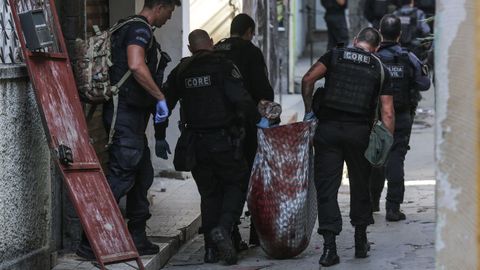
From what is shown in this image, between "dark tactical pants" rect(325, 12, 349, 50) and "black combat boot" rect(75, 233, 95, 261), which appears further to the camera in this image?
"dark tactical pants" rect(325, 12, 349, 50)

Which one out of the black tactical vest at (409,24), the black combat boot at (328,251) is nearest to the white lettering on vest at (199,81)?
the black combat boot at (328,251)

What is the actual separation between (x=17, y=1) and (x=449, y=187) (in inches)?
144

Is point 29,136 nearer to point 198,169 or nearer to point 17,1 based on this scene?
point 17,1

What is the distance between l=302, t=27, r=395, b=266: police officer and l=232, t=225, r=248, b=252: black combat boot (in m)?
0.82

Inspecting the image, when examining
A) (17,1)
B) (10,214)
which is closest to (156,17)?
(17,1)

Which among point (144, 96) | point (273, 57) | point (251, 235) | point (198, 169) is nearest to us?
point (144, 96)

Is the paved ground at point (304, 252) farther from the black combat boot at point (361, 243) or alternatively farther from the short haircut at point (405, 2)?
the short haircut at point (405, 2)

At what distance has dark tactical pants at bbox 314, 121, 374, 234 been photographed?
8070mm

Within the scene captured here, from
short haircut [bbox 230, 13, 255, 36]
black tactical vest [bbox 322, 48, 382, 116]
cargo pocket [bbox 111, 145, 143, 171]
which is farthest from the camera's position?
short haircut [bbox 230, 13, 255, 36]

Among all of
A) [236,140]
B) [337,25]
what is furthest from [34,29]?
[337,25]

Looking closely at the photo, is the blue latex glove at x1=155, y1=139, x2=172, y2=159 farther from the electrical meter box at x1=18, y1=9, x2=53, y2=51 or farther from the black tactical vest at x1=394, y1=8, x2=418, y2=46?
the black tactical vest at x1=394, y1=8, x2=418, y2=46

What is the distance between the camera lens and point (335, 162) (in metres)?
8.12

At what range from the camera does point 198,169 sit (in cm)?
830

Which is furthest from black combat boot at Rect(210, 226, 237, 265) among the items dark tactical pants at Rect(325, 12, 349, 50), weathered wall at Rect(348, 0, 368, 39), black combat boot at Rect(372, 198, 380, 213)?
weathered wall at Rect(348, 0, 368, 39)
